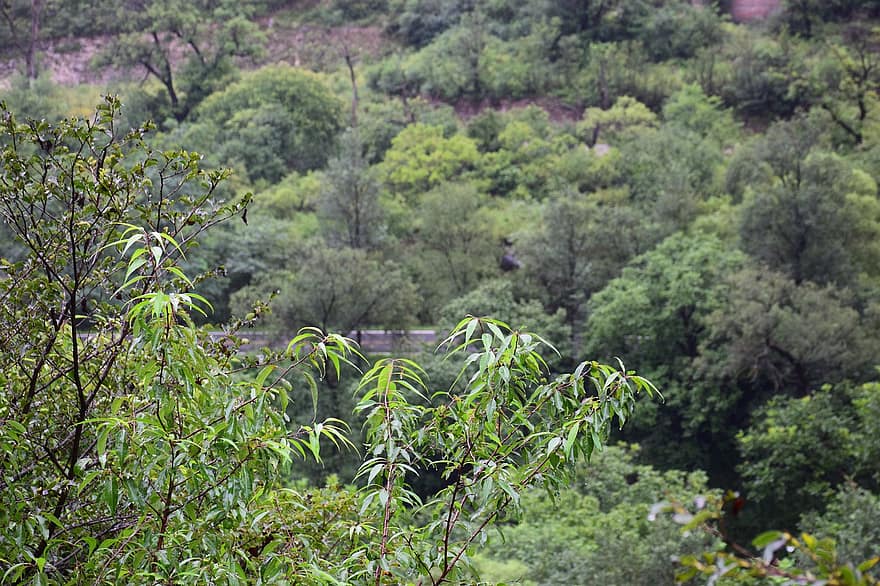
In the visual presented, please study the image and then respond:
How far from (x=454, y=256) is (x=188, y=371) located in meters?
21.0

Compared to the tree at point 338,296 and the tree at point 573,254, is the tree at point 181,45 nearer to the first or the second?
the tree at point 338,296

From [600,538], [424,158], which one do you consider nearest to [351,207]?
[424,158]

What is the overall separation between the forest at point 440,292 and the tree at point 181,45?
0.15 m

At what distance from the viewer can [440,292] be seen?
23.1 meters

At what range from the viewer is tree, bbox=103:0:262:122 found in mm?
35250

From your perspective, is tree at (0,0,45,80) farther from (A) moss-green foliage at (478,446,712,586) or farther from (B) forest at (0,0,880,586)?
(A) moss-green foliage at (478,446,712,586)

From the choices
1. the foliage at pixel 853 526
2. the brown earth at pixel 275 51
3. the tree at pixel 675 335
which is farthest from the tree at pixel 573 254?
the brown earth at pixel 275 51

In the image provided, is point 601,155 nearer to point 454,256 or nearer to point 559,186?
point 559,186

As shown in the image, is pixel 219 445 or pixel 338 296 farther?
pixel 338 296

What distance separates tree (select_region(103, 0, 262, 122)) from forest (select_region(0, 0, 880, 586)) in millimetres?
153

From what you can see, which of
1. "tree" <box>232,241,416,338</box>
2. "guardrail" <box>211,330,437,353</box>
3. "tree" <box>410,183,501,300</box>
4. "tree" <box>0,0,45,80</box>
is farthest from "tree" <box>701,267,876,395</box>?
"tree" <box>0,0,45,80</box>

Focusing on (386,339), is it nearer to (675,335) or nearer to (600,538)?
(675,335)

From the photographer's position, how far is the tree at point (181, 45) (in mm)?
35250

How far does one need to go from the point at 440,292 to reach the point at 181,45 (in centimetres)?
2078
